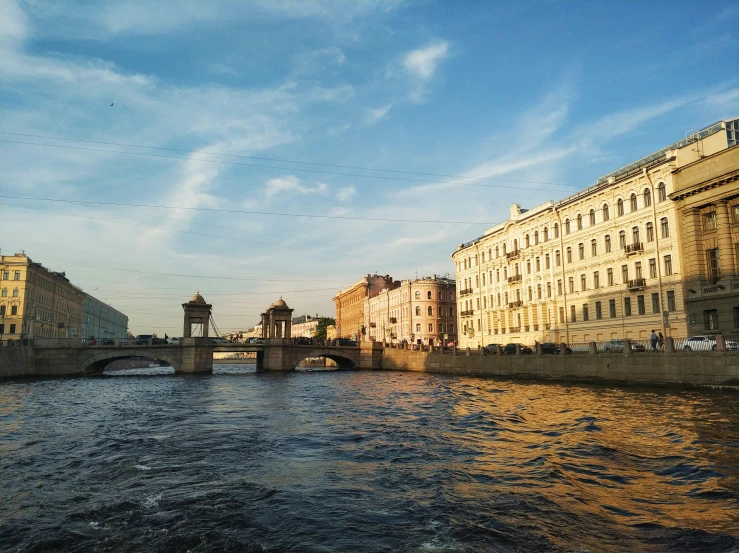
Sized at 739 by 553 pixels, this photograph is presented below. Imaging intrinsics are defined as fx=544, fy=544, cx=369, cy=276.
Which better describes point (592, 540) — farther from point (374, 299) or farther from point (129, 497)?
point (374, 299)

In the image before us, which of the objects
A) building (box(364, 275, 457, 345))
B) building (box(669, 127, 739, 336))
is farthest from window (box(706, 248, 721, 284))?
building (box(364, 275, 457, 345))

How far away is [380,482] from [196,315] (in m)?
58.1

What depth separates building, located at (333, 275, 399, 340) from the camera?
380ft

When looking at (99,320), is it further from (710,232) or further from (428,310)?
(710,232)

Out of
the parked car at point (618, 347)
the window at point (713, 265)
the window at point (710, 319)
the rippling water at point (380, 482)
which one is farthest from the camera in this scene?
the window at point (713, 265)

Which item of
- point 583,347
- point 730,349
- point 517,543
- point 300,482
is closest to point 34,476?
point 300,482

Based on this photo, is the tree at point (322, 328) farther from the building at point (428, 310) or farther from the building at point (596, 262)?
the building at point (596, 262)

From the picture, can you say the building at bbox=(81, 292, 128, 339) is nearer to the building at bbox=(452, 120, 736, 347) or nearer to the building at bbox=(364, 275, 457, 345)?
the building at bbox=(364, 275, 457, 345)

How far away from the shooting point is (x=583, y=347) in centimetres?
3934

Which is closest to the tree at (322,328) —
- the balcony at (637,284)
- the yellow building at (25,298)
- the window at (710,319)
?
the yellow building at (25,298)

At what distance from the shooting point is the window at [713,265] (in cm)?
3734

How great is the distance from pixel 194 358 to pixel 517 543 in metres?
60.2

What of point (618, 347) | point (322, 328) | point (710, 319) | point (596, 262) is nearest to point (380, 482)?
point (618, 347)

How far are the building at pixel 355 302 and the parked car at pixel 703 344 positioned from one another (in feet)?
264
